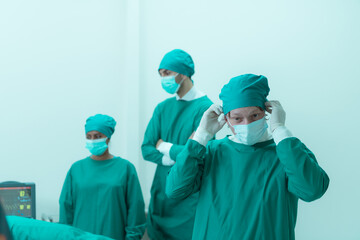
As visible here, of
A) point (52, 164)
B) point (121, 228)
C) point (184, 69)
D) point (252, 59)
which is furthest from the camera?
point (52, 164)

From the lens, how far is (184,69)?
264 cm

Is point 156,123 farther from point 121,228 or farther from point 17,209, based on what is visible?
point 17,209

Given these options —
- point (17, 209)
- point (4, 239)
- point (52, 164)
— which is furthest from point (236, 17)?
point (4, 239)

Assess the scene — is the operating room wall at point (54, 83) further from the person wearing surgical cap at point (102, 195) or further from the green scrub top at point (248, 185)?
the green scrub top at point (248, 185)

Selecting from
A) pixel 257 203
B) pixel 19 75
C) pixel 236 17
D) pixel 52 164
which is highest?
pixel 236 17

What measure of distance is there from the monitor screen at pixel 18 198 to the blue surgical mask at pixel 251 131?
173 centimetres

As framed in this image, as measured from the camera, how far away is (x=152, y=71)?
365 cm

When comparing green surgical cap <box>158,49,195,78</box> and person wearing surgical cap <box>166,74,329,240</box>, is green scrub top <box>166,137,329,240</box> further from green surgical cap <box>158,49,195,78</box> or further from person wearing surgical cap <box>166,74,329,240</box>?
green surgical cap <box>158,49,195,78</box>

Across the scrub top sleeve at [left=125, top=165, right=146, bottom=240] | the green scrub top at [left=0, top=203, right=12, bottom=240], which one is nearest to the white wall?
the scrub top sleeve at [left=125, top=165, right=146, bottom=240]

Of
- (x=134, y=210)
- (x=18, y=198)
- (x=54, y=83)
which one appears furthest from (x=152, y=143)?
(x=54, y=83)

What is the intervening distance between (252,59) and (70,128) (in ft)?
5.60

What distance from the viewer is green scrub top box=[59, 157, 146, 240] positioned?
2.41 m

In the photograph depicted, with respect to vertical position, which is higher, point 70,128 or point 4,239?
point 4,239

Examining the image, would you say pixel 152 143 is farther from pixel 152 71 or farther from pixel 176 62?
pixel 152 71
